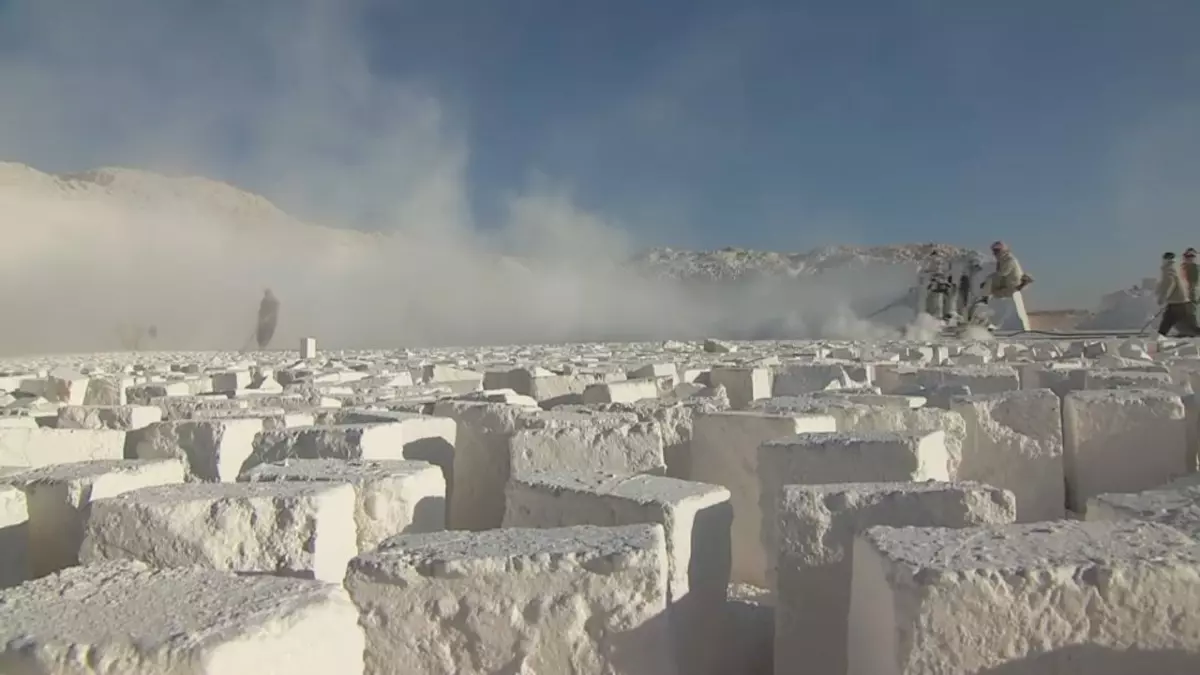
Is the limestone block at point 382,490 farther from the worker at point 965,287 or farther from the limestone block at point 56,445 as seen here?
the worker at point 965,287

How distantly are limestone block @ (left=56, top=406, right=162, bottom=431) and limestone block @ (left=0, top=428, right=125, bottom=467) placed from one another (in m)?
0.26

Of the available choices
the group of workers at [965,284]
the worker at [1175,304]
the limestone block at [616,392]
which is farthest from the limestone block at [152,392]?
the group of workers at [965,284]

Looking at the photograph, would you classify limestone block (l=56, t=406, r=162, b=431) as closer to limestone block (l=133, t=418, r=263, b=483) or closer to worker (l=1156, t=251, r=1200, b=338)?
limestone block (l=133, t=418, r=263, b=483)

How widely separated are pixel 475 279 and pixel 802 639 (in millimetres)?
43003

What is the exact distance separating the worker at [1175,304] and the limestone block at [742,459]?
12.7m

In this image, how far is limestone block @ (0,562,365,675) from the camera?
1483 millimetres

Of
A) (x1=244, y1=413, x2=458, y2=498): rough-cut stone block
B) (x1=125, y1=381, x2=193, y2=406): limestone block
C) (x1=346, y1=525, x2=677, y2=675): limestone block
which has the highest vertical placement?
(x1=125, y1=381, x2=193, y2=406): limestone block

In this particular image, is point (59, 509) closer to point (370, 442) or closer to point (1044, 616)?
point (370, 442)

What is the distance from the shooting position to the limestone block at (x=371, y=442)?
11.5 ft

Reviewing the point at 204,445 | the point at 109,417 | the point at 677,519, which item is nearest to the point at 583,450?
the point at 677,519

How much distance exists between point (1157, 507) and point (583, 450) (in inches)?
74.4

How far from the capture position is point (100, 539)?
7.88 feet

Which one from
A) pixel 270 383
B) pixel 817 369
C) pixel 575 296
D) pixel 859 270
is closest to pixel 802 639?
pixel 817 369

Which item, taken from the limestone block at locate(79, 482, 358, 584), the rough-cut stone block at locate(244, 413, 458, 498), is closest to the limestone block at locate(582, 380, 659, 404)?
the rough-cut stone block at locate(244, 413, 458, 498)
